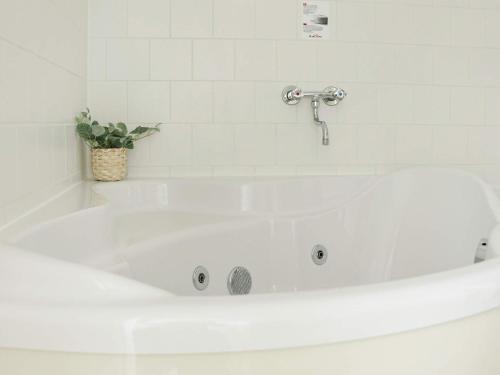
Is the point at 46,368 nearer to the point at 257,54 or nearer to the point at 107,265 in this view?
the point at 107,265

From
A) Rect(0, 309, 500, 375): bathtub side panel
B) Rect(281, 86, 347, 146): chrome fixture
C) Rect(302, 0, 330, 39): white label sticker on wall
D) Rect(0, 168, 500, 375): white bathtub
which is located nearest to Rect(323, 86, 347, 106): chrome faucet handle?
Rect(281, 86, 347, 146): chrome fixture

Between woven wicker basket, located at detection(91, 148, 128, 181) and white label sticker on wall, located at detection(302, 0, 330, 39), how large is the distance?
2.73 ft

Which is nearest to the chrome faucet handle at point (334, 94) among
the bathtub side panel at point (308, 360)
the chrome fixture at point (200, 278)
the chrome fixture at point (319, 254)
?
the chrome fixture at point (319, 254)

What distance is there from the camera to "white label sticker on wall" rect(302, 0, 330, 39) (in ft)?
6.65

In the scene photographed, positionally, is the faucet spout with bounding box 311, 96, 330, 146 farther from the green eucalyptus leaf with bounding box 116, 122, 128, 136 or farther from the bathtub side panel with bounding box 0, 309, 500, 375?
the bathtub side panel with bounding box 0, 309, 500, 375

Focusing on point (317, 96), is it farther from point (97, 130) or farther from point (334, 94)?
point (97, 130)

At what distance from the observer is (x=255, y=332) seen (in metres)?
0.54

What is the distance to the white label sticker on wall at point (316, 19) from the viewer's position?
6.65ft

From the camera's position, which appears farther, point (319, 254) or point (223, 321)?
point (319, 254)

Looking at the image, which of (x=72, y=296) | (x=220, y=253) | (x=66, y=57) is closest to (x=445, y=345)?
(x=72, y=296)

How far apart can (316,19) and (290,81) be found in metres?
0.26

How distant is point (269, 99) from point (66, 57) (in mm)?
753

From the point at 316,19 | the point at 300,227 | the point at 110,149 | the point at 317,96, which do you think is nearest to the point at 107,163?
the point at 110,149

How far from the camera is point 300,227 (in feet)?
5.90
